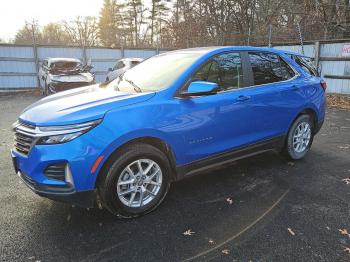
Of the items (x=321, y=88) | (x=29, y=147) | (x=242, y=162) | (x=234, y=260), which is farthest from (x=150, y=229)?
(x=321, y=88)

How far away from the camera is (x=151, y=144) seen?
11.5 feet

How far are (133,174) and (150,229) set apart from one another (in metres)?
0.58

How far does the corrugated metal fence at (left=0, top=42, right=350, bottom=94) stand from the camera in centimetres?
1256

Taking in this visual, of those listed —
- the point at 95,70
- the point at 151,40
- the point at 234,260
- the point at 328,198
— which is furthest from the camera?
the point at 151,40

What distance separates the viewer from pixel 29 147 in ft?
10.3

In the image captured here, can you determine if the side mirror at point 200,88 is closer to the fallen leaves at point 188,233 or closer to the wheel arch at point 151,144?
the wheel arch at point 151,144

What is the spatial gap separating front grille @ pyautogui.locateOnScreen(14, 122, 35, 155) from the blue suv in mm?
10

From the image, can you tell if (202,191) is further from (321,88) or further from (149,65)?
A: (321,88)

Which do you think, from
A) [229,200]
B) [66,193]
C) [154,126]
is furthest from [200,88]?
[66,193]

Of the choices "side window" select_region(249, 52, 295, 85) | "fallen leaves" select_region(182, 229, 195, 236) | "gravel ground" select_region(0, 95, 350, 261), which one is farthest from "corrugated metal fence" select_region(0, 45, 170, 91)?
"fallen leaves" select_region(182, 229, 195, 236)

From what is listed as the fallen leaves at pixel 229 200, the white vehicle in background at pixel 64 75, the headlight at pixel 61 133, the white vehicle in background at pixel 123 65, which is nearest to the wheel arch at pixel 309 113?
the fallen leaves at pixel 229 200

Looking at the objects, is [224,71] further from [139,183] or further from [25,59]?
[25,59]

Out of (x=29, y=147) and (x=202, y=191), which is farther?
(x=202, y=191)

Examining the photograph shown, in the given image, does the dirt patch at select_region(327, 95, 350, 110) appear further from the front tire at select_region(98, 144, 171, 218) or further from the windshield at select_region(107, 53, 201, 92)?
the front tire at select_region(98, 144, 171, 218)
